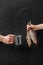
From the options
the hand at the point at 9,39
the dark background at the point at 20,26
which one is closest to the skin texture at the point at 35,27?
the dark background at the point at 20,26

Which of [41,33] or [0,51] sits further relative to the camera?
[0,51]

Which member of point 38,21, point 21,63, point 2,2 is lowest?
point 21,63

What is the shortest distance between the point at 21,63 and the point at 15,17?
35cm

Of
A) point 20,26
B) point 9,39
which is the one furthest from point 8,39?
point 20,26

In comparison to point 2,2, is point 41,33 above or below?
below

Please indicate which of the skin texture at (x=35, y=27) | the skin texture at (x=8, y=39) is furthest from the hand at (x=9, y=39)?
the skin texture at (x=35, y=27)

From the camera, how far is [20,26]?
156 cm

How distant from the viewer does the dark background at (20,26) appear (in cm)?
151

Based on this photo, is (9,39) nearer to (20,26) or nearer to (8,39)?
(8,39)

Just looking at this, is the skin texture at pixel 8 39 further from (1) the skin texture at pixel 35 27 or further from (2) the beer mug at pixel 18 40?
(1) the skin texture at pixel 35 27

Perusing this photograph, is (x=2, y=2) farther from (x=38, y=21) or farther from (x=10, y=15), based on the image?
(x=38, y=21)

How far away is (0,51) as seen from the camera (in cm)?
161

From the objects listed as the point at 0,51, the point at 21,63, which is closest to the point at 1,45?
the point at 0,51

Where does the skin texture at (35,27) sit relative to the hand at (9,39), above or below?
above
